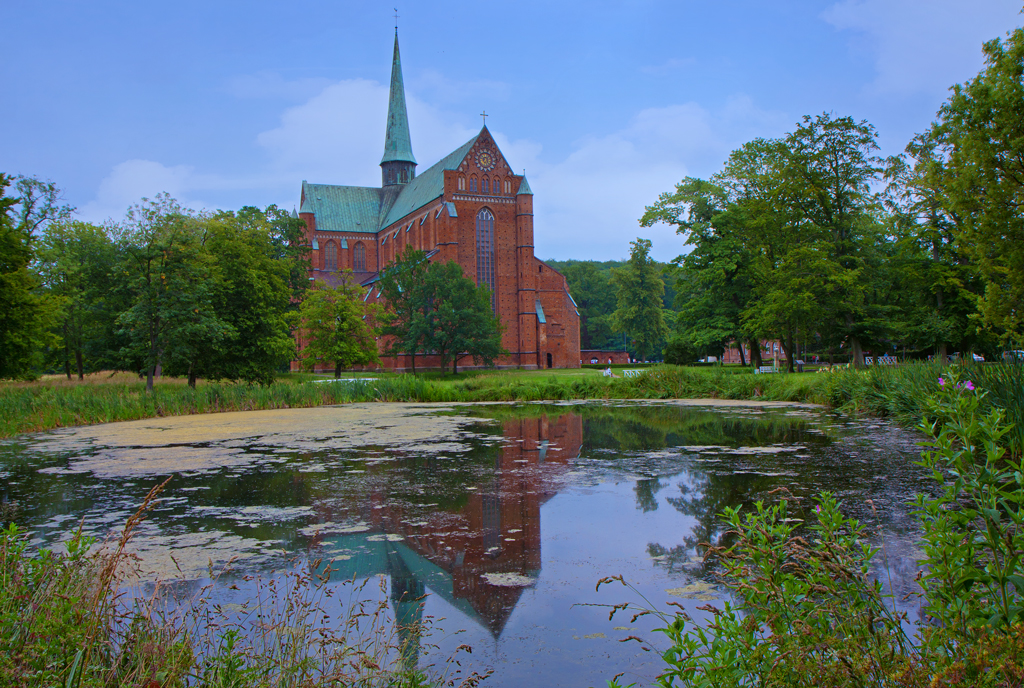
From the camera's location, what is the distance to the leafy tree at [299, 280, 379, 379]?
3741 cm

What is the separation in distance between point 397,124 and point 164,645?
66944 mm

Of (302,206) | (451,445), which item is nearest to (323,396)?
(451,445)

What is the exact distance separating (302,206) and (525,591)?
212ft

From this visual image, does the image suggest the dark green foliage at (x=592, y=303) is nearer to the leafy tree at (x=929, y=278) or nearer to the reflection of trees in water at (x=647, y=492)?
the leafy tree at (x=929, y=278)

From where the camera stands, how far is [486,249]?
54031 millimetres

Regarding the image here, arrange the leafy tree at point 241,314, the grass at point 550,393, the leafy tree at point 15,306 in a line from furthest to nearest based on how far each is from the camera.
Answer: the leafy tree at point 241,314, the leafy tree at point 15,306, the grass at point 550,393

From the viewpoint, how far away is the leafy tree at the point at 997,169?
15.1 m

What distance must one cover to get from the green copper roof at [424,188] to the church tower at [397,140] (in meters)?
1.37

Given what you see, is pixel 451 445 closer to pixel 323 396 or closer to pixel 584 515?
pixel 584 515

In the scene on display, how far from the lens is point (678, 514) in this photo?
21.8 ft

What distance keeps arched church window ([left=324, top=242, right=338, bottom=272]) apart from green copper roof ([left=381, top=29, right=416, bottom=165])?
1021 centimetres

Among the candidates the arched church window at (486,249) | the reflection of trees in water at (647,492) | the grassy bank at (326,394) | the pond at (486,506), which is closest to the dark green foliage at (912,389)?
the pond at (486,506)

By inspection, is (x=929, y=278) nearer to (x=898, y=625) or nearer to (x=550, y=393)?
(x=550, y=393)

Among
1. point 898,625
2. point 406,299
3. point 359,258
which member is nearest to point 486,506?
point 898,625
